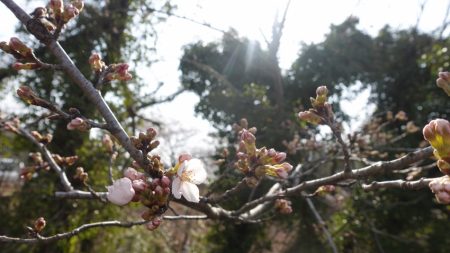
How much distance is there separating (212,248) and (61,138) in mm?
4195

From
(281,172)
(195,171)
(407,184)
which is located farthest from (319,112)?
(195,171)

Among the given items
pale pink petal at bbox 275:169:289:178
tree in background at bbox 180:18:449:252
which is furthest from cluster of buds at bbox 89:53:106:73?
tree in background at bbox 180:18:449:252

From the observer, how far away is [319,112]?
57.0 inches

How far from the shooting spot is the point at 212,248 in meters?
7.76

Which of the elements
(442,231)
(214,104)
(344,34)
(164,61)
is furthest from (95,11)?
(442,231)

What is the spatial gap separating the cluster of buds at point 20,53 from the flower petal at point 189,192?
700 millimetres

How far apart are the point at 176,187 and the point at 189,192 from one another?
0.22 feet

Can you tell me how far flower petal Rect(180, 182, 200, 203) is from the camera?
1.20 meters

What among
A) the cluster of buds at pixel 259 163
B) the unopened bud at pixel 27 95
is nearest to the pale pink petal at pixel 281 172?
the cluster of buds at pixel 259 163

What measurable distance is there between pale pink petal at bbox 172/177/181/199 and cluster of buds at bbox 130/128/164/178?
0.18 ft

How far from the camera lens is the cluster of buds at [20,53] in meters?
1.21

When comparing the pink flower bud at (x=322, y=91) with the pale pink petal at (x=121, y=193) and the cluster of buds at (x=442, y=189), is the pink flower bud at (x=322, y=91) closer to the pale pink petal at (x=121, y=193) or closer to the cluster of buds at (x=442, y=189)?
the cluster of buds at (x=442, y=189)

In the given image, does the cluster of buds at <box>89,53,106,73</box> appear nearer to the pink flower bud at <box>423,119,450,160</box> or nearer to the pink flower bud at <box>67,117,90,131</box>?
the pink flower bud at <box>67,117,90,131</box>

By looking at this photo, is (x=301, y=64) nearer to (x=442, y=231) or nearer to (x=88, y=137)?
(x=442, y=231)
